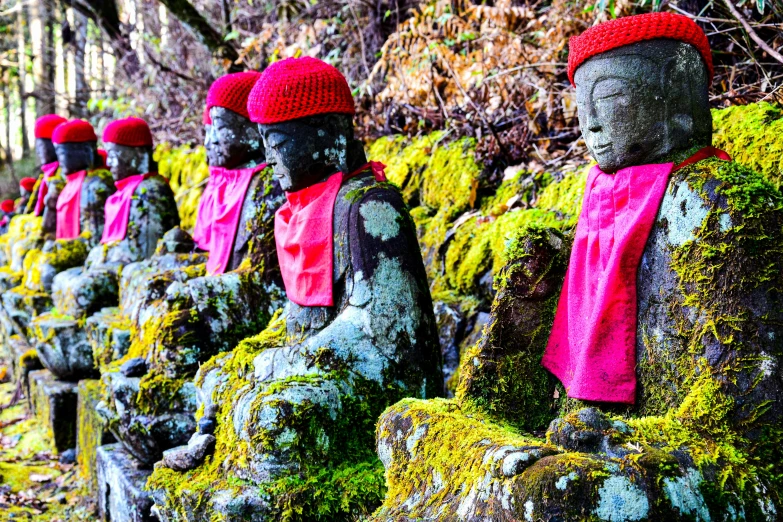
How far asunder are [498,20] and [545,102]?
3.99 ft

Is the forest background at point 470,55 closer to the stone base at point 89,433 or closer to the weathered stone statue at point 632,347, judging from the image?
the weathered stone statue at point 632,347

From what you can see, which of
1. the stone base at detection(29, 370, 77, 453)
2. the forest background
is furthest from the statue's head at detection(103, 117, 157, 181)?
the forest background

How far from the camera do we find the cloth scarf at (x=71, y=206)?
24.6 feet

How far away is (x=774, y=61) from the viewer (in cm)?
408

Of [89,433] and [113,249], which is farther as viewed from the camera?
[113,249]

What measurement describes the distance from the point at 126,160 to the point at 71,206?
1.38 metres

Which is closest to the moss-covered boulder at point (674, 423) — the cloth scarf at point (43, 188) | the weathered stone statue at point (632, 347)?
the weathered stone statue at point (632, 347)

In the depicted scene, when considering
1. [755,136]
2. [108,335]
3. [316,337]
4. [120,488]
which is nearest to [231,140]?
[108,335]

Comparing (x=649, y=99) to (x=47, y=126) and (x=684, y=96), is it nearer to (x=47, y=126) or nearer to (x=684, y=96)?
(x=684, y=96)

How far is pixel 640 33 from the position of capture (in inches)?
89.0

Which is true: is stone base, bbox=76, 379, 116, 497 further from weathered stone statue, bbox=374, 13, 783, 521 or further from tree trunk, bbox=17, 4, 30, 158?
tree trunk, bbox=17, 4, 30, 158

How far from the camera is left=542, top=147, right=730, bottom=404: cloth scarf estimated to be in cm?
227

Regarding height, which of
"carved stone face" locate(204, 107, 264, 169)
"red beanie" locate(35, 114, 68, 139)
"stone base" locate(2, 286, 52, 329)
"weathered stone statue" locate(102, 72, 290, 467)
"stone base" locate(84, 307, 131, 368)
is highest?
"red beanie" locate(35, 114, 68, 139)

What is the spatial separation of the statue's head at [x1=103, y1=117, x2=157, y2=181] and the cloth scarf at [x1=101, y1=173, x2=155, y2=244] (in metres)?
0.09
